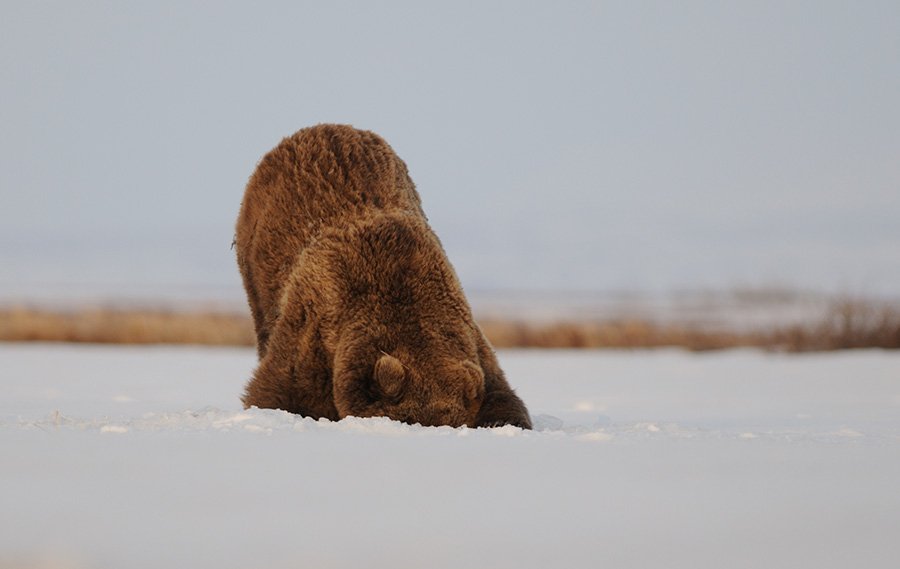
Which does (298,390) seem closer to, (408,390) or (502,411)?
(408,390)

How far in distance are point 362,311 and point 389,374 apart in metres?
0.61

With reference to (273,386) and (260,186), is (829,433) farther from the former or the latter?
(260,186)

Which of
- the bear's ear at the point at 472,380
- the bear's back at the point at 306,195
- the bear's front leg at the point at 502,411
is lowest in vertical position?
the bear's front leg at the point at 502,411

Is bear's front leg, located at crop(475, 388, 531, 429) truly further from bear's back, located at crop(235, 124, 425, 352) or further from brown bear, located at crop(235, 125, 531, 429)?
bear's back, located at crop(235, 124, 425, 352)

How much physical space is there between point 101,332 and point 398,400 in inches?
476

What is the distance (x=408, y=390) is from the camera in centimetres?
670

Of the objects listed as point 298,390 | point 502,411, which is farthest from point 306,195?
point 502,411

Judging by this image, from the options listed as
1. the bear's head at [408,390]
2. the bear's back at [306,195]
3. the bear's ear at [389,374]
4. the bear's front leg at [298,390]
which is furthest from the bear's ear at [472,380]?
the bear's back at [306,195]

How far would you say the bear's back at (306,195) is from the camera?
307 inches

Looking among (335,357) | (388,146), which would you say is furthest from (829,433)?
(388,146)

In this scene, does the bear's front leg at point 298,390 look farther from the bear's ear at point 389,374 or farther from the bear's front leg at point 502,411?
the bear's front leg at point 502,411

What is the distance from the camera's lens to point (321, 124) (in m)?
8.62

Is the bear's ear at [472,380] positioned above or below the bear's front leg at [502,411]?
above

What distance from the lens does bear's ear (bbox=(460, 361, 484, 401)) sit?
6840 mm
